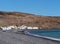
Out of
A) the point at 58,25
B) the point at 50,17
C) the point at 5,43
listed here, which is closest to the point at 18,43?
the point at 5,43

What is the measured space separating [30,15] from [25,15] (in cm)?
310

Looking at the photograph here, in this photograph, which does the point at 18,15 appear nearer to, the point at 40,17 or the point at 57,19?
the point at 40,17

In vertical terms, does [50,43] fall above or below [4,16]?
below

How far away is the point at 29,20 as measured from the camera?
13725 centimetres

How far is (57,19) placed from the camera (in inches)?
5192

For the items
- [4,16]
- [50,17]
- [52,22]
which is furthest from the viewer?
[4,16]

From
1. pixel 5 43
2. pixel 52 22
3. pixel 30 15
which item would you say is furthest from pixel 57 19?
pixel 5 43

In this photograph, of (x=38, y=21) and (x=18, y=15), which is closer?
(x=38, y=21)

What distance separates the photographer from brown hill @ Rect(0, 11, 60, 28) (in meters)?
119

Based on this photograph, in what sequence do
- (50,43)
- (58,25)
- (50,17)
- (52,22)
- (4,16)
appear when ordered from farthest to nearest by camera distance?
(4,16)
(50,17)
(52,22)
(58,25)
(50,43)

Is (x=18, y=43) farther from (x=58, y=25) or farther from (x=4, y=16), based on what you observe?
(x=4, y=16)

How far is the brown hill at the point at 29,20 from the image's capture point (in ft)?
390

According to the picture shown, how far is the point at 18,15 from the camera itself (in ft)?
505

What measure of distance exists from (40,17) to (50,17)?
5.20m
